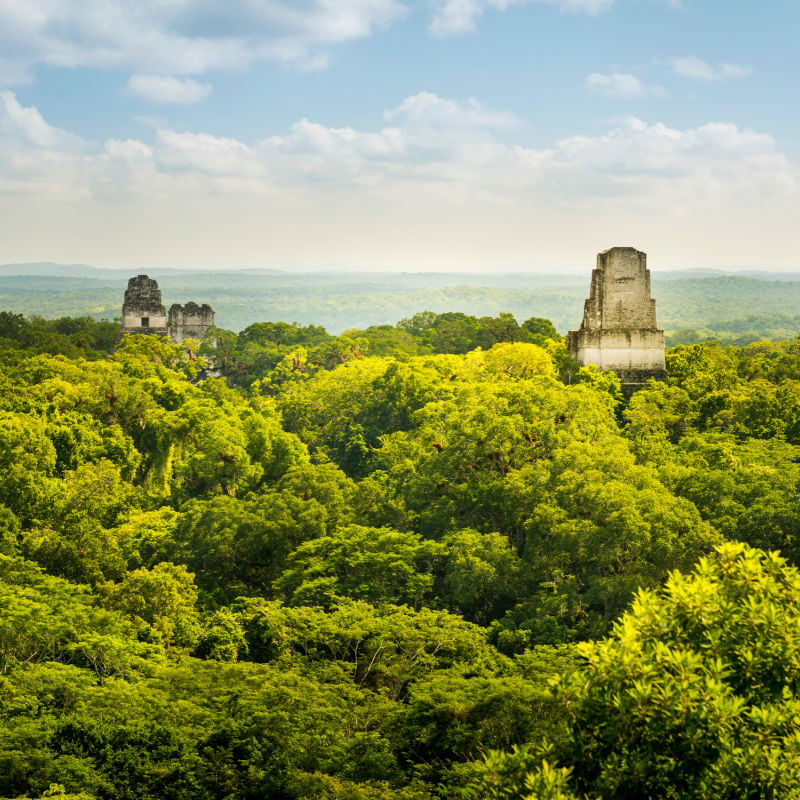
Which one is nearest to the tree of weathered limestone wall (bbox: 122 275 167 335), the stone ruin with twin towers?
the stone ruin with twin towers

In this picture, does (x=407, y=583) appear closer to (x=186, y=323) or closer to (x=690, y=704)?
(x=690, y=704)

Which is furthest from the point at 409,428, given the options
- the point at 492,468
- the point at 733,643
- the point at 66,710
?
the point at 733,643

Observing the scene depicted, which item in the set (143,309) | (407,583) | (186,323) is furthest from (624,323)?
(186,323)

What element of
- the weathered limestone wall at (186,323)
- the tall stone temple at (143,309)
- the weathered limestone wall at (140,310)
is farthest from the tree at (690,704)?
the weathered limestone wall at (186,323)

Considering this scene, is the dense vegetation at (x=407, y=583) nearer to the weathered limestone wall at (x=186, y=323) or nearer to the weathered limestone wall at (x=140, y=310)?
the weathered limestone wall at (x=140, y=310)

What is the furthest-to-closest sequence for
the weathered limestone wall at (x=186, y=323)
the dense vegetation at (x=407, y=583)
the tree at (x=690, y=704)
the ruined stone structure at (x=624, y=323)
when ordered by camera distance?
the weathered limestone wall at (x=186, y=323) < the ruined stone structure at (x=624, y=323) < the dense vegetation at (x=407, y=583) < the tree at (x=690, y=704)

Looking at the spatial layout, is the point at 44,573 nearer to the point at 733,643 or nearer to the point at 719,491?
the point at 719,491
